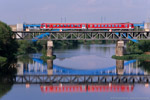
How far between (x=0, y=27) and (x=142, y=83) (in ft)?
141

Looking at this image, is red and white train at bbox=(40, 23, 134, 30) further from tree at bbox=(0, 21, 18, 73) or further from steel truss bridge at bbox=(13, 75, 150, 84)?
steel truss bridge at bbox=(13, 75, 150, 84)

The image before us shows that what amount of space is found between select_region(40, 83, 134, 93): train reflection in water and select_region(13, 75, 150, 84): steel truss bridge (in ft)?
10.1

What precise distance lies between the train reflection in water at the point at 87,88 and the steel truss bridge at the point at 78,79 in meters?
3.07

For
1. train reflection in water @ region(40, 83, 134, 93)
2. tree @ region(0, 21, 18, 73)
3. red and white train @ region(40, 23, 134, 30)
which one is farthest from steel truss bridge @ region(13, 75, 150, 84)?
red and white train @ region(40, 23, 134, 30)

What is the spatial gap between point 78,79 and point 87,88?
7897mm

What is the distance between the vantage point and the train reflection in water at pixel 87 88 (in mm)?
43719

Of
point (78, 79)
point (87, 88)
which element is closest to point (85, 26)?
point (78, 79)

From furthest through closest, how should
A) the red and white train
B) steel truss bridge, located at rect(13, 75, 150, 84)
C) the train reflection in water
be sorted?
the red and white train, steel truss bridge, located at rect(13, 75, 150, 84), the train reflection in water

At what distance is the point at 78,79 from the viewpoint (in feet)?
173

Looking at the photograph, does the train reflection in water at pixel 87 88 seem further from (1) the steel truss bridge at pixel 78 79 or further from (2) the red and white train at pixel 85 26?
(2) the red and white train at pixel 85 26

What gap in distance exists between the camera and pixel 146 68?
65438 millimetres

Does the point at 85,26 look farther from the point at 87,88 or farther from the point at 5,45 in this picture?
the point at 87,88

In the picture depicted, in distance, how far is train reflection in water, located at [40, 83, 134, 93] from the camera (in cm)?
4372

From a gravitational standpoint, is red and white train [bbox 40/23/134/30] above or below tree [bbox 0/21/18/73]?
above
